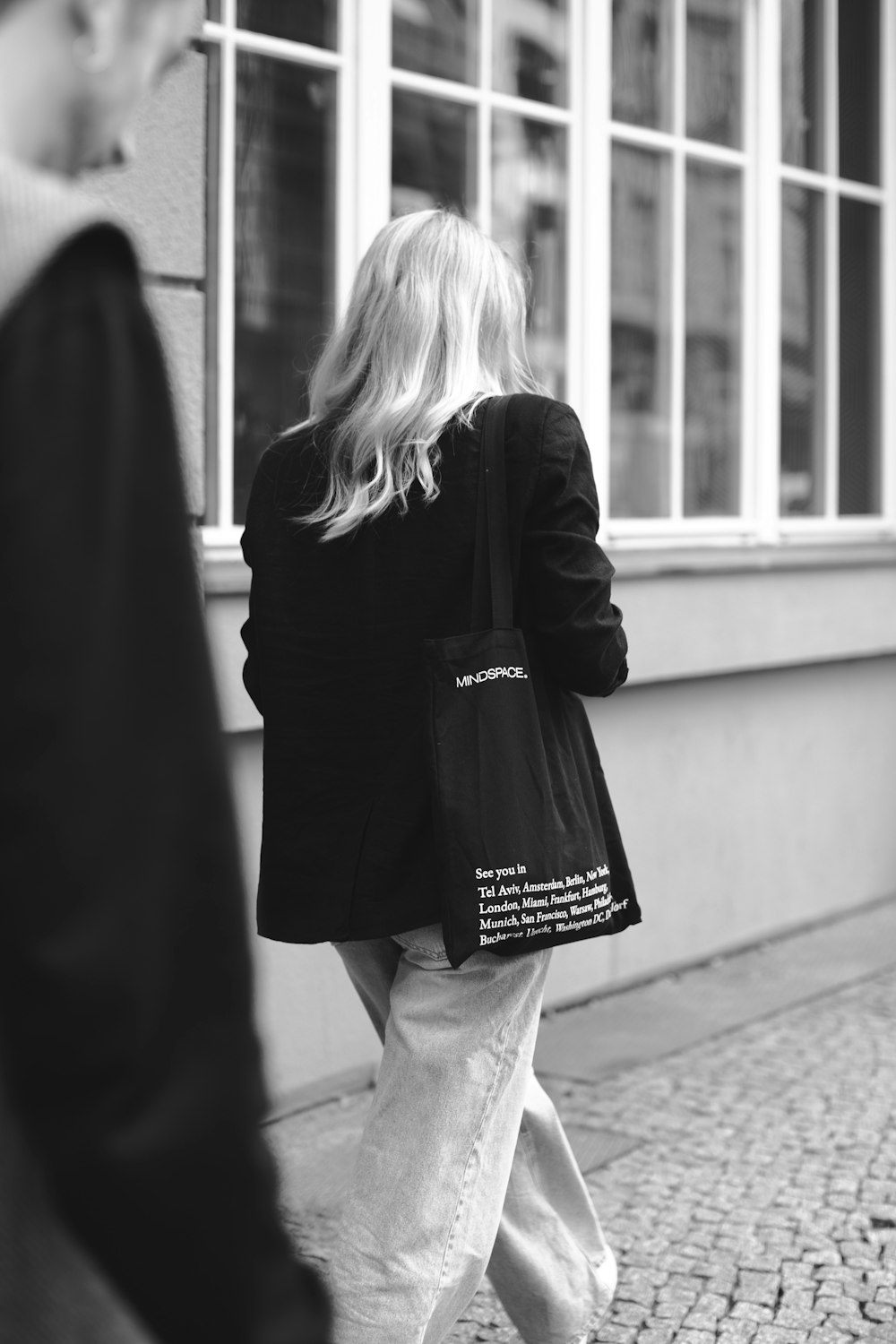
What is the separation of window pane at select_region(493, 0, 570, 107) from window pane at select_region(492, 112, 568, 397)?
0.11 metres

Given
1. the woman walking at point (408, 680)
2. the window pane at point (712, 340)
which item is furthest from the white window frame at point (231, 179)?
the woman walking at point (408, 680)

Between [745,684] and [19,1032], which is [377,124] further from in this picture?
[19,1032]

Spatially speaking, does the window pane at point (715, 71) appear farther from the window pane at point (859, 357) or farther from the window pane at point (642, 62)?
the window pane at point (859, 357)

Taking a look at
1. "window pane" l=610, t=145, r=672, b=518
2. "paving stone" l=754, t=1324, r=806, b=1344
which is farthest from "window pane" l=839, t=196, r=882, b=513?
"paving stone" l=754, t=1324, r=806, b=1344

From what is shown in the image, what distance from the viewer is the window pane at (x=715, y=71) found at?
19.9 feet

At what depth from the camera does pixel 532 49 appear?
5473mm

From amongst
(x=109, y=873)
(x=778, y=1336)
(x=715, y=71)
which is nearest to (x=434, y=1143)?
(x=778, y=1336)

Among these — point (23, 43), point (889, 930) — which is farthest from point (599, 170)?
point (23, 43)

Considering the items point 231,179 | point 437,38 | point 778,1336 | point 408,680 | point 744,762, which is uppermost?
point 437,38

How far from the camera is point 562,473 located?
2.34 metres

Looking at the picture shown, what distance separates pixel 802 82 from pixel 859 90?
0.47 meters

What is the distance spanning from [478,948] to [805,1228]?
1.58 metres

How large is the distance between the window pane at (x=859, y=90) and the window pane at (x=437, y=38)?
7.26 ft

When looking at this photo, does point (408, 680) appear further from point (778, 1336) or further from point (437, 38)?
point (437, 38)
